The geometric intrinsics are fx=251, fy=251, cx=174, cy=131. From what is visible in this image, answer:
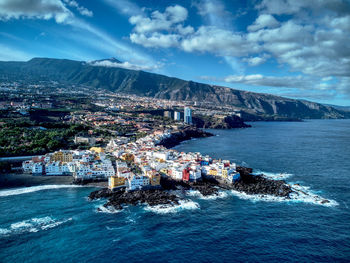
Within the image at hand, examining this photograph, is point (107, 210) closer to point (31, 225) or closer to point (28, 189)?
point (31, 225)

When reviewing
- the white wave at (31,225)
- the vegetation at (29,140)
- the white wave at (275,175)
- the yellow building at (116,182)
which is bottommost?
the white wave at (31,225)

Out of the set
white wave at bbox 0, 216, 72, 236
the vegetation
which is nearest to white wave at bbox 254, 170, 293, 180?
white wave at bbox 0, 216, 72, 236

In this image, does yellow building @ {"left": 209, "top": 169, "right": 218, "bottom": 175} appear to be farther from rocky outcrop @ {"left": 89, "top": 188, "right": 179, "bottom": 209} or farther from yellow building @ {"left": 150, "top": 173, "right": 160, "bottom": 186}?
rocky outcrop @ {"left": 89, "top": 188, "right": 179, "bottom": 209}

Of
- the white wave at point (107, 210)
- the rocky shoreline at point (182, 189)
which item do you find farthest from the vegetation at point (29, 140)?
the white wave at point (107, 210)

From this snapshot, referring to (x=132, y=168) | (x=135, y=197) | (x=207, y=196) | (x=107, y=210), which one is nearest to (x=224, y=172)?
(x=207, y=196)

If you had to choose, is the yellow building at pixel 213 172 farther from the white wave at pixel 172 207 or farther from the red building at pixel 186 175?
the white wave at pixel 172 207

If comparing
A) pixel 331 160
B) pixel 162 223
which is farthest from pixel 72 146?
pixel 331 160
